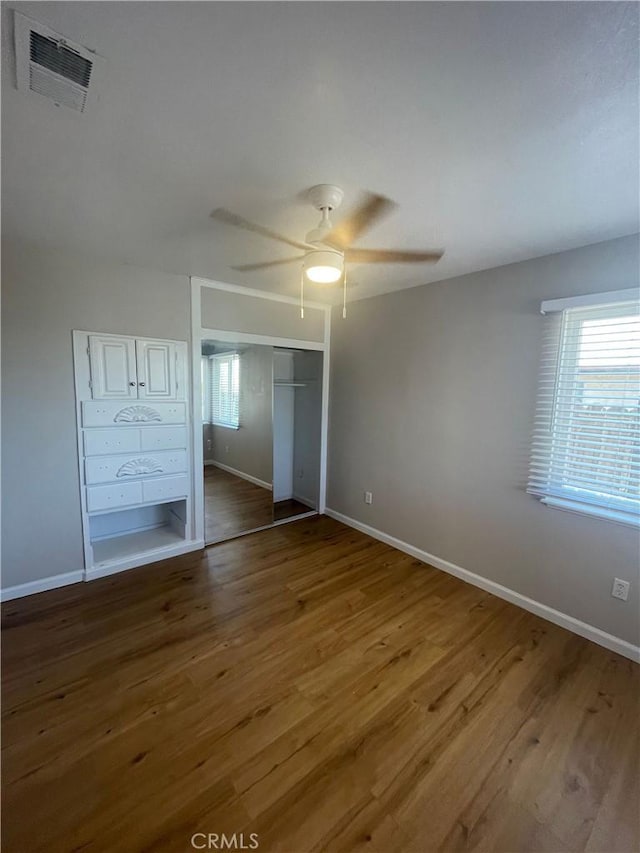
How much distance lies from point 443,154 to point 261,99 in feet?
2.39

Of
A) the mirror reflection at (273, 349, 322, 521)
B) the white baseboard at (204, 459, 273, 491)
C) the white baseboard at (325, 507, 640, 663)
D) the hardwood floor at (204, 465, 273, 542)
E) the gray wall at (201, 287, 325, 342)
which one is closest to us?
the white baseboard at (325, 507, 640, 663)

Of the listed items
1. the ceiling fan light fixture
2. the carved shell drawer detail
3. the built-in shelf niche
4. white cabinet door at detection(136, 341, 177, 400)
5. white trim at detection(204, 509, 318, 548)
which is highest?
the ceiling fan light fixture

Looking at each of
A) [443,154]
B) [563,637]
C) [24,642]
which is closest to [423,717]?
[563,637]

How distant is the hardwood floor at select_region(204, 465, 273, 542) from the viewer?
12.1 feet

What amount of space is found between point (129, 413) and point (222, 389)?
75.3 inches

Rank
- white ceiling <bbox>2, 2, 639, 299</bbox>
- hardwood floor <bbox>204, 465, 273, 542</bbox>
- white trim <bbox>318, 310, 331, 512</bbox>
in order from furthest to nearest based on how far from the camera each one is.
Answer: white trim <bbox>318, 310, 331, 512</bbox> < hardwood floor <bbox>204, 465, 273, 542</bbox> < white ceiling <bbox>2, 2, 639, 299</bbox>

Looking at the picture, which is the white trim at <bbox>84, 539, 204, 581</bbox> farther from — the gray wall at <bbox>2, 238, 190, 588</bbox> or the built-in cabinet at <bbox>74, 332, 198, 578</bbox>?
the gray wall at <bbox>2, 238, 190, 588</bbox>

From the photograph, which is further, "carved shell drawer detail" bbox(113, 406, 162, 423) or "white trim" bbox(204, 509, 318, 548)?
"white trim" bbox(204, 509, 318, 548)

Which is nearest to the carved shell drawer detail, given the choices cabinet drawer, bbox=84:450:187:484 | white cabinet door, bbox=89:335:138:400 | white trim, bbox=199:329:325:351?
white cabinet door, bbox=89:335:138:400

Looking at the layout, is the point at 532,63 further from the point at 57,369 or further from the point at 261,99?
the point at 57,369

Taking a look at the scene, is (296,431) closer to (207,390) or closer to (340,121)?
(207,390)

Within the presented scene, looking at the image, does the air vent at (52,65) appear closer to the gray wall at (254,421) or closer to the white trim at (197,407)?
the white trim at (197,407)

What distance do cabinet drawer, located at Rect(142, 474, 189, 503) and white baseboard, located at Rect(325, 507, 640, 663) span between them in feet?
6.38

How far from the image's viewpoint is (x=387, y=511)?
3.49 m
